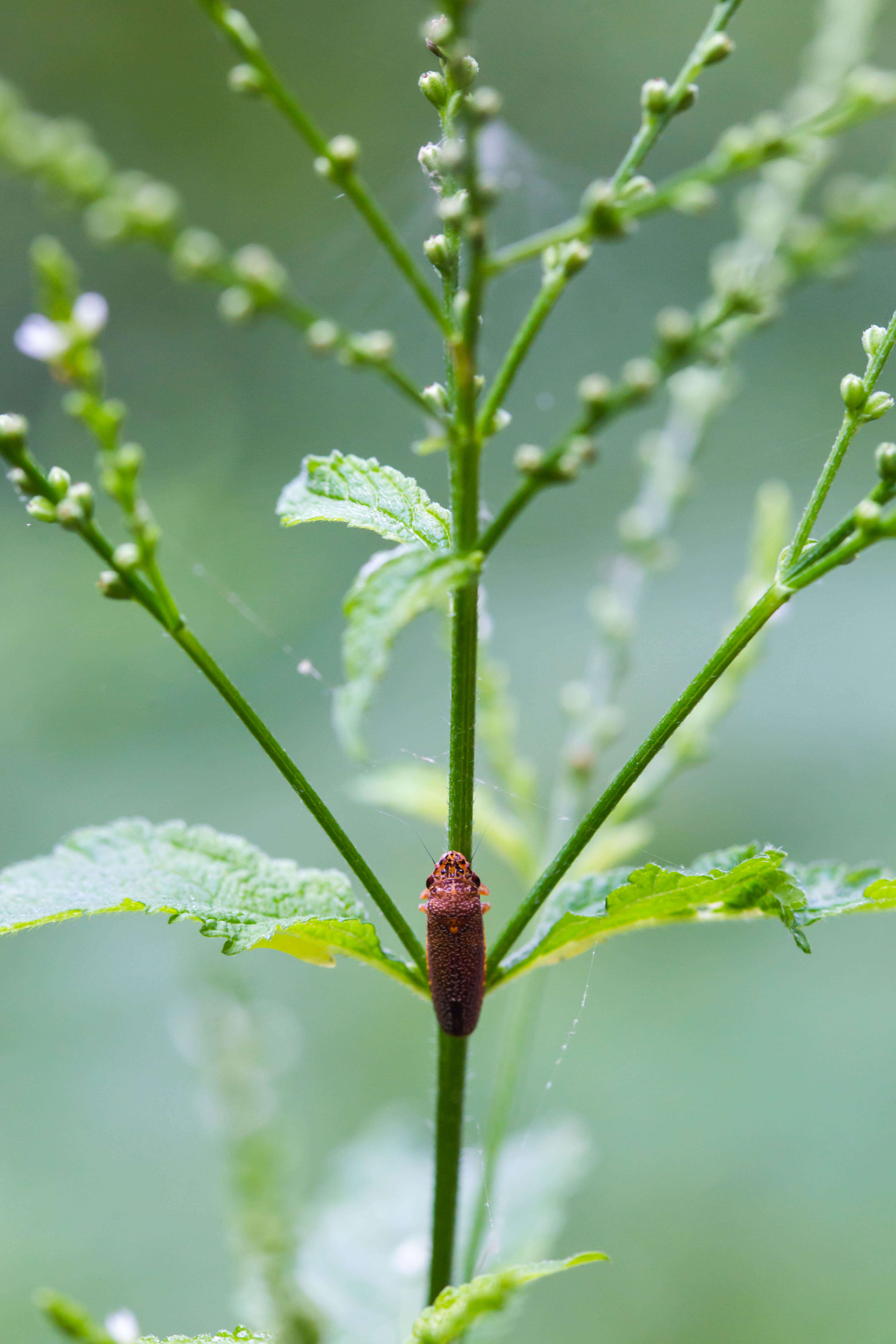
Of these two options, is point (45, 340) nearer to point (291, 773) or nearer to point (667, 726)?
point (291, 773)

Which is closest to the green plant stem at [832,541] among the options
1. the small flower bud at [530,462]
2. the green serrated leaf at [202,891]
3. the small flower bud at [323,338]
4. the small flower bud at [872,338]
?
the small flower bud at [872,338]

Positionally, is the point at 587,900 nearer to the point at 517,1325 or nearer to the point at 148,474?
the point at 517,1325

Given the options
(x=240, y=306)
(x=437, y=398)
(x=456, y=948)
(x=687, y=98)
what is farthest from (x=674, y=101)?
(x=456, y=948)

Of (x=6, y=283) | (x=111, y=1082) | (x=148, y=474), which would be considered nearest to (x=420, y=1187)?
(x=111, y=1082)

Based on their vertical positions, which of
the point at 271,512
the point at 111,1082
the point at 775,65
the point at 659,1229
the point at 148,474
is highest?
the point at 775,65

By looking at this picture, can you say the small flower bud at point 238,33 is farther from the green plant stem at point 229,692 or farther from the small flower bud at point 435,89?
the green plant stem at point 229,692

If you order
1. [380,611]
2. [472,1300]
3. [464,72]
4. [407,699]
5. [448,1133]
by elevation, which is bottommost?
[472,1300]

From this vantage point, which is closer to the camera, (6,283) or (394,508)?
(394,508)
